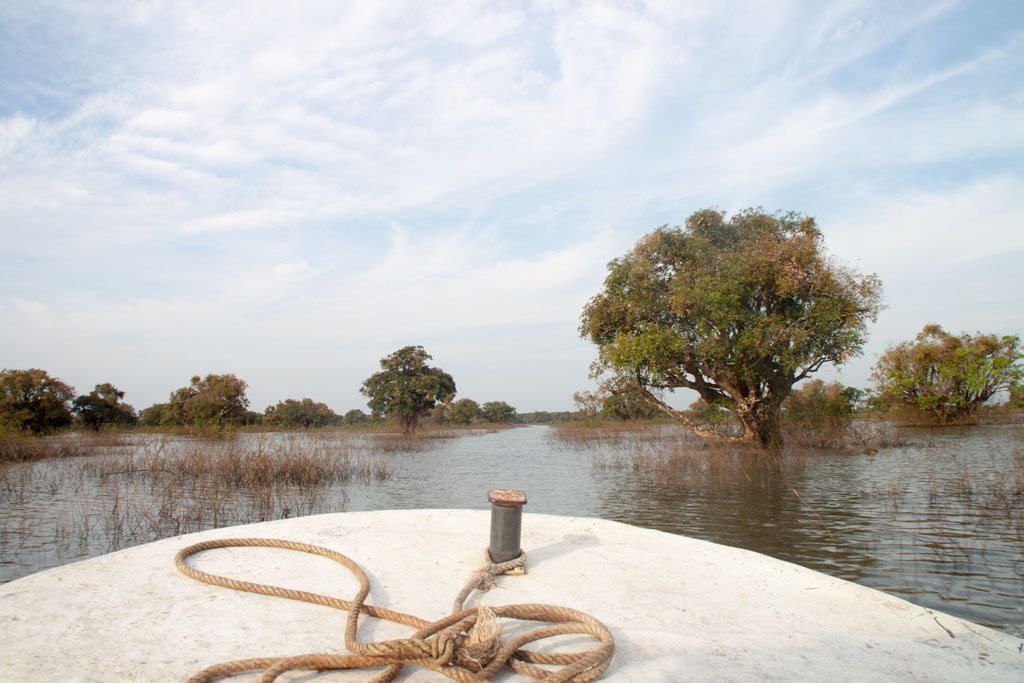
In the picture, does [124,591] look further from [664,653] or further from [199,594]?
[664,653]

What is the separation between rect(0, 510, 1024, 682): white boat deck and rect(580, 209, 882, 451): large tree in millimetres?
10775

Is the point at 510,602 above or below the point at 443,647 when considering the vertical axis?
below

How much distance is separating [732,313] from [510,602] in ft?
40.0

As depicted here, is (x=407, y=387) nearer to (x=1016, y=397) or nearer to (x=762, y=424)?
(x=762, y=424)

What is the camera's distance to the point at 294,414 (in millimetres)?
54375

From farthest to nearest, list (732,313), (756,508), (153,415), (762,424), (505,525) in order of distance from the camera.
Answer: (153,415) < (762,424) < (732,313) < (756,508) < (505,525)

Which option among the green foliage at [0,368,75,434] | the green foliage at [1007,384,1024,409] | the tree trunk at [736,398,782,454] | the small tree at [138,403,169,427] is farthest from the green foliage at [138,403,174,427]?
the green foliage at [1007,384,1024,409]

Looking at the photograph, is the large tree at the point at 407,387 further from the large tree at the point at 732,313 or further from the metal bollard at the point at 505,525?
the metal bollard at the point at 505,525

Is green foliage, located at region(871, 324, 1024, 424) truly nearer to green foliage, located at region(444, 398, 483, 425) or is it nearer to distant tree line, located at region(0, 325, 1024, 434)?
distant tree line, located at region(0, 325, 1024, 434)

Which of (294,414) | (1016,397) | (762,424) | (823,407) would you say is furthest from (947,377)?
(294,414)

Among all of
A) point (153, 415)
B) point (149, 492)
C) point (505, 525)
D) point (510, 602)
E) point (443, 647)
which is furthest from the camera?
point (153, 415)

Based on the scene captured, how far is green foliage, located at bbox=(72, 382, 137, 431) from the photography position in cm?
3303

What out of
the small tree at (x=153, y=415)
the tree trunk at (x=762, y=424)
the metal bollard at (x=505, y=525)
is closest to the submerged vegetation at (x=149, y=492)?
the metal bollard at (x=505, y=525)

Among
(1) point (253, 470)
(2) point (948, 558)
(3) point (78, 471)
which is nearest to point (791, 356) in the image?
(2) point (948, 558)
